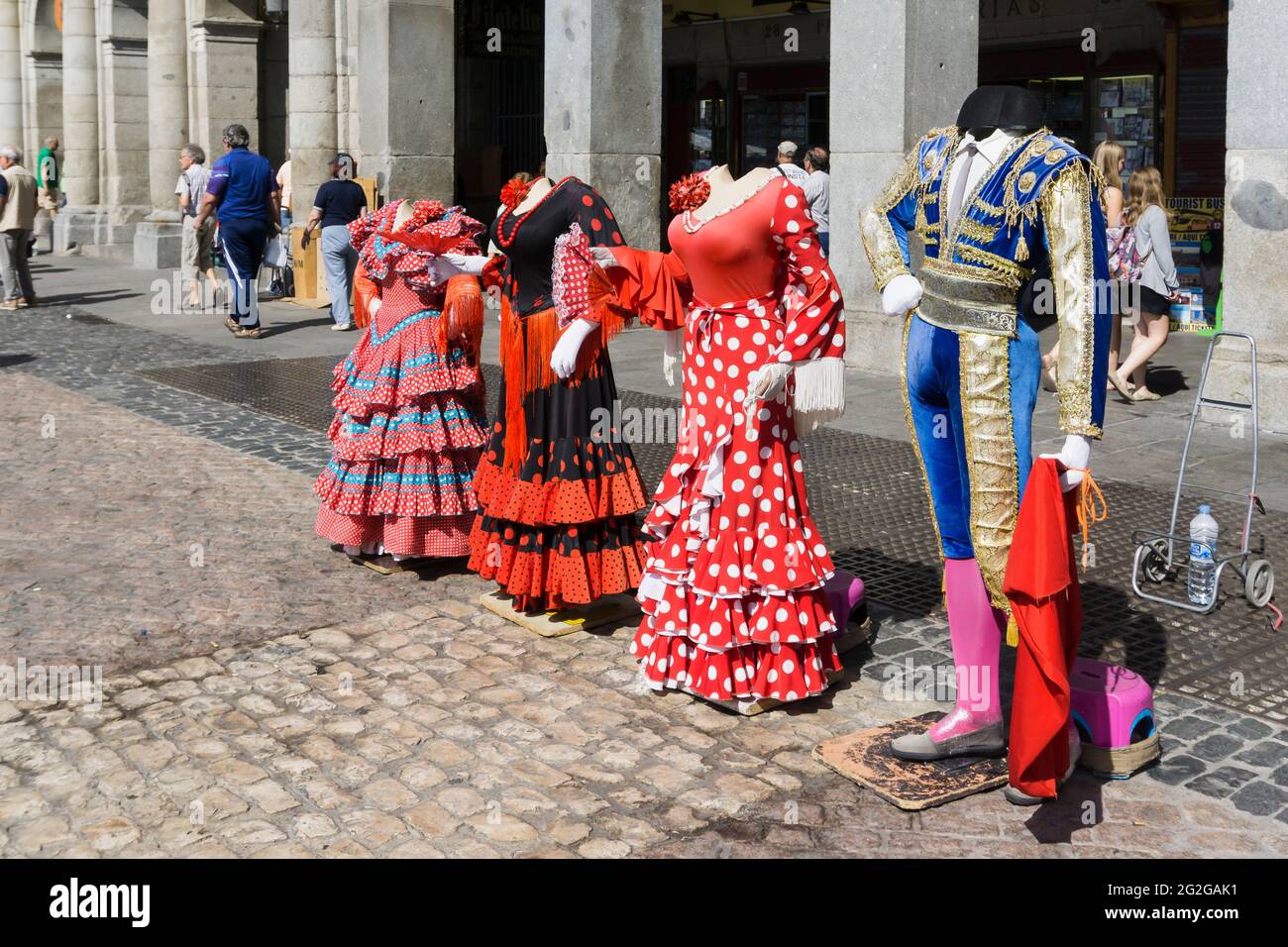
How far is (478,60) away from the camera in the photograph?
853 inches

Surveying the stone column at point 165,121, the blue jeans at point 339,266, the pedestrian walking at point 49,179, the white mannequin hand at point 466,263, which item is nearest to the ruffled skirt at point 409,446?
the white mannequin hand at point 466,263

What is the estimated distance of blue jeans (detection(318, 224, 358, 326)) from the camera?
15109 mm

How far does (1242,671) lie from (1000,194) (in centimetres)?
223

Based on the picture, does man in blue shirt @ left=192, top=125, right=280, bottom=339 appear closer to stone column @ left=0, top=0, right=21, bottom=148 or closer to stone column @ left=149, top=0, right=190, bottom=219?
stone column @ left=149, top=0, right=190, bottom=219

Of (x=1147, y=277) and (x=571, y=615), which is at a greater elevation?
(x=1147, y=277)

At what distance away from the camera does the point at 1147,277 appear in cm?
1059

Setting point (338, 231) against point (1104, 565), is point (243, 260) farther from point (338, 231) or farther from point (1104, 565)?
point (1104, 565)

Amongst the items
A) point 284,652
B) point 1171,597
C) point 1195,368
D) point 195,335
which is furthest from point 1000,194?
point 195,335

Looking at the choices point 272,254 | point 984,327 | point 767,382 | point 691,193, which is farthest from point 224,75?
point 984,327

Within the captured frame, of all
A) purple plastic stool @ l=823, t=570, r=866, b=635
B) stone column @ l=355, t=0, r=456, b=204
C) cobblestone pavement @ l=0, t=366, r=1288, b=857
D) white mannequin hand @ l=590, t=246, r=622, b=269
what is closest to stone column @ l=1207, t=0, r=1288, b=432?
cobblestone pavement @ l=0, t=366, r=1288, b=857

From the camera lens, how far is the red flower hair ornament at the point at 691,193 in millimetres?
4867

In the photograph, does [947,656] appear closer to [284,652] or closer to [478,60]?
[284,652]

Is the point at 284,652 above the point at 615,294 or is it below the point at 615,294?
below

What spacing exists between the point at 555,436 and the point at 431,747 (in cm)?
151
